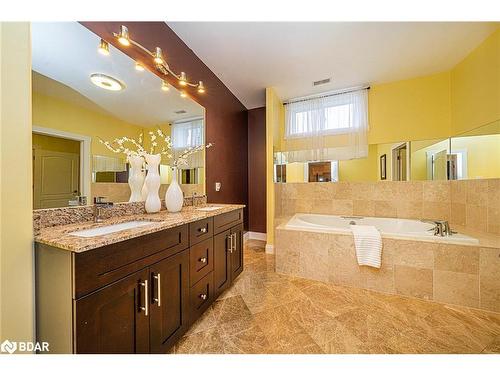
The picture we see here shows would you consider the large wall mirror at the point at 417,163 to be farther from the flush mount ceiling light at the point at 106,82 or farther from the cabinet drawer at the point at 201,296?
the flush mount ceiling light at the point at 106,82

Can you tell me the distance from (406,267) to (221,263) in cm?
172

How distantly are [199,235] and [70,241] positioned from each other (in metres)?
0.78

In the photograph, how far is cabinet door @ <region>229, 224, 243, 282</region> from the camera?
6.68ft

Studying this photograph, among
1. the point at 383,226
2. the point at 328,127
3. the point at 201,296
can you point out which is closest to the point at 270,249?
the point at 383,226

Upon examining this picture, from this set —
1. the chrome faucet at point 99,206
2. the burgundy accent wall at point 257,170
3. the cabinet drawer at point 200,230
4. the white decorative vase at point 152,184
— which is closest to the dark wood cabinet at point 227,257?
the cabinet drawer at point 200,230

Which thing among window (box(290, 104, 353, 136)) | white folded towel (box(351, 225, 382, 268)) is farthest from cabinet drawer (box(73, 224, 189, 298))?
window (box(290, 104, 353, 136))

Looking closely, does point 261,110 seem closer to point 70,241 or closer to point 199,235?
point 199,235

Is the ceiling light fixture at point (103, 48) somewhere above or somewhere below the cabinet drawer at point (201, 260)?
above

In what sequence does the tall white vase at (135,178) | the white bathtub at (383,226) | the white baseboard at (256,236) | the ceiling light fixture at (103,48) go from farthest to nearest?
1. the white baseboard at (256,236)
2. the white bathtub at (383,226)
3. the tall white vase at (135,178)
4. the ceiling light fixture at (103,48)

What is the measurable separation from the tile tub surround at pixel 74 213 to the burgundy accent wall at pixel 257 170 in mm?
2485

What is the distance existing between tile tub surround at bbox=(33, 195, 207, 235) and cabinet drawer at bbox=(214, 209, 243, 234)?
24.3 inches

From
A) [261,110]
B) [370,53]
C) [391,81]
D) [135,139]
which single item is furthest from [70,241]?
[391,81]

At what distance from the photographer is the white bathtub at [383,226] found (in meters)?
1.83

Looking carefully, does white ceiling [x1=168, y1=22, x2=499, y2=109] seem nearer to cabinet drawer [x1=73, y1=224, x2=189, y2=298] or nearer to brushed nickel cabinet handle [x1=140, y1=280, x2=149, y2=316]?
cabinet drawer [x1=73, y1=224, x2=189, y2=298]
